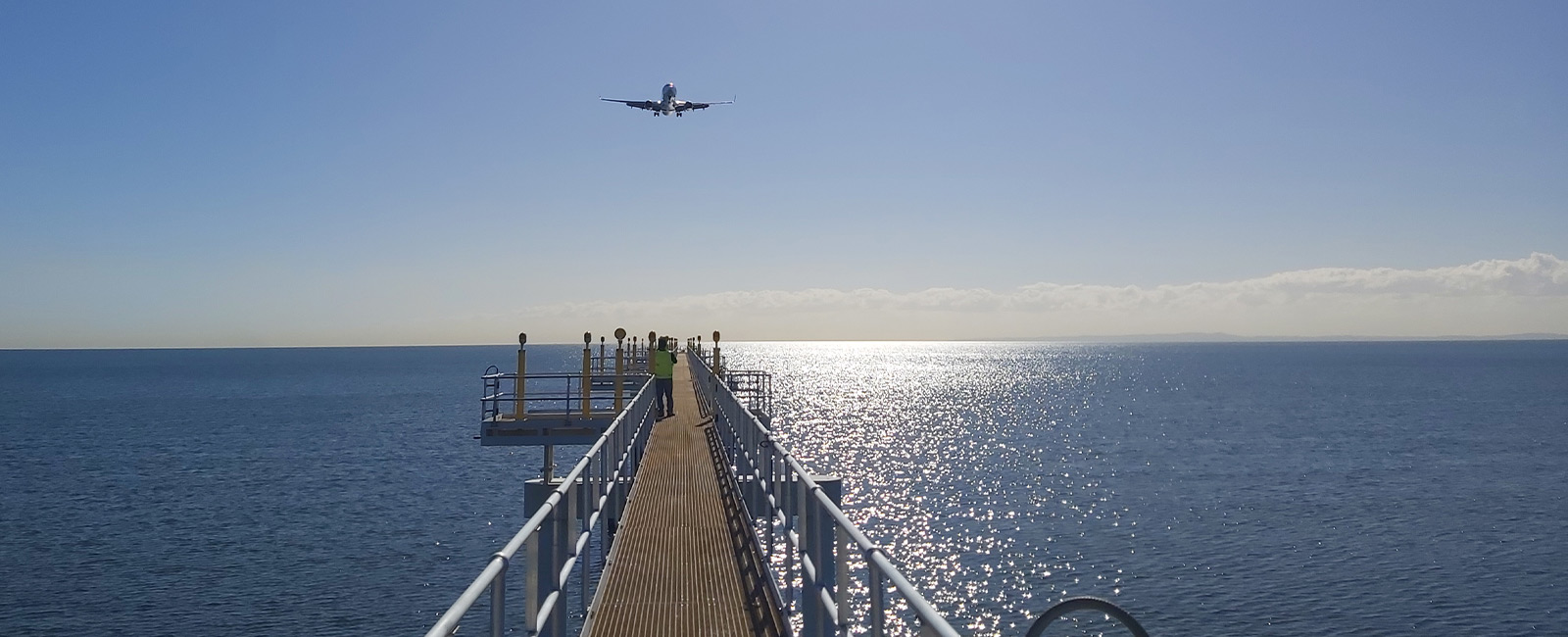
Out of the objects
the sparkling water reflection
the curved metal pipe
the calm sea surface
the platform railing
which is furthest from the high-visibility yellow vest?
the curved metal pipe

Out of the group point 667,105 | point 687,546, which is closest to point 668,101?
point 667,105

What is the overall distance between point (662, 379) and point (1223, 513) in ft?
78.3

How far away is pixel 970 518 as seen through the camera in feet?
117

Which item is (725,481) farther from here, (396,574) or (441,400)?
(441,400)

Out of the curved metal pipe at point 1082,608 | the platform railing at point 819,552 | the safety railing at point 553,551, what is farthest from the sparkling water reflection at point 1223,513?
the curved metal pipe at point 1082,608

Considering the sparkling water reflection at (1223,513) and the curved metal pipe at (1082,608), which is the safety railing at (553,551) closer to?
the curved metal pipe at (1082,608)

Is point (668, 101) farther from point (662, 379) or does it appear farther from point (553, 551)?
point (553, 551)

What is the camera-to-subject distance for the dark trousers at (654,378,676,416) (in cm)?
2495

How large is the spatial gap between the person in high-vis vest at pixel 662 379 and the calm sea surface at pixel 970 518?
7.33 meters

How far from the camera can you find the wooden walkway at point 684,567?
7962 millimetres

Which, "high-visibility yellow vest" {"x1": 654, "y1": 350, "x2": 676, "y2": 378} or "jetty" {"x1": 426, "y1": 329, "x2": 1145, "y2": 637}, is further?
"high-visibility yellow vest" {"x1": 654, "y1": 350, "x2": 676, "y2": 378}

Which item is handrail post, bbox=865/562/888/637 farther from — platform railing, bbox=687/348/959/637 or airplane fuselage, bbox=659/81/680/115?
airplane fuselage, bbox=659/81/680/115

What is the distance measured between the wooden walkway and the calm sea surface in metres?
11.5

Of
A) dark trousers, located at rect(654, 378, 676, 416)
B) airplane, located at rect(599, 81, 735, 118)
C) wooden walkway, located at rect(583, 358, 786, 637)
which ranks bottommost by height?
wooden walkway, located at rect(583, 358, 786, 637)
